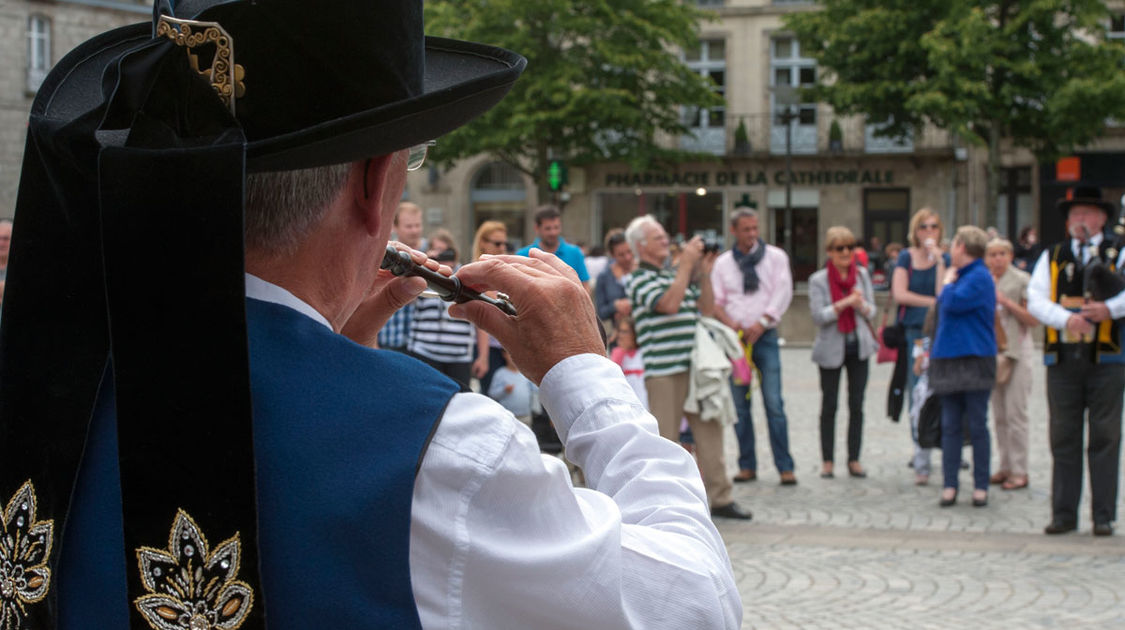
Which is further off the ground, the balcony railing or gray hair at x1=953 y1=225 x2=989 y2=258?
the balcony railing

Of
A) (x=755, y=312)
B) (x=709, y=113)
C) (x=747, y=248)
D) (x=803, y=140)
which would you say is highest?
(x=709, y=113)

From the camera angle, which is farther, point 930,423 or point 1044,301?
point 930,423

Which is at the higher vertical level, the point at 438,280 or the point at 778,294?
the point at 438,280

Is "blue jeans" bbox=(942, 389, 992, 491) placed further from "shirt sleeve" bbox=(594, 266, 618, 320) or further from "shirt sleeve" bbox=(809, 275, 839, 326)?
"shirt sleeve" bbox=(594, 266, 618, 320)

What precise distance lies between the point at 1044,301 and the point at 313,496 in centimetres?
684

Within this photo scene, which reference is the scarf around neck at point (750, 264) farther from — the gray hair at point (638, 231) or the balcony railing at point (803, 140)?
the balcony railing at point (803, 140)

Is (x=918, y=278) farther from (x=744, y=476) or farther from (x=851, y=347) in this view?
(x=744, y=476)

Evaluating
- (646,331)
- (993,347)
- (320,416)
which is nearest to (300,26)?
(320,416)

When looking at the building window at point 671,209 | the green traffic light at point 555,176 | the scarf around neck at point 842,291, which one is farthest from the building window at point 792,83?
the scarf around neck at point 842,291

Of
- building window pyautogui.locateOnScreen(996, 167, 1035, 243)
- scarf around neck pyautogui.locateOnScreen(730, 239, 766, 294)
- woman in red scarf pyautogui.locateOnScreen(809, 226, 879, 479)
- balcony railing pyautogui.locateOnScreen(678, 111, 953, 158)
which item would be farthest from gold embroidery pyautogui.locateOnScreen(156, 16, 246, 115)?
building window pyautogui.locateOnScreen(996, 167, 1035, 243)

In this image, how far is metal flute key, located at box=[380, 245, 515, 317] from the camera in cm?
174

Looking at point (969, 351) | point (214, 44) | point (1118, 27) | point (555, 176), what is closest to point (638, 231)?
point (969, 351)

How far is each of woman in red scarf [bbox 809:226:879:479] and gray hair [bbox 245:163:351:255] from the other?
797 centimetres

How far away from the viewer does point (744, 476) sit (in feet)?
29.4
